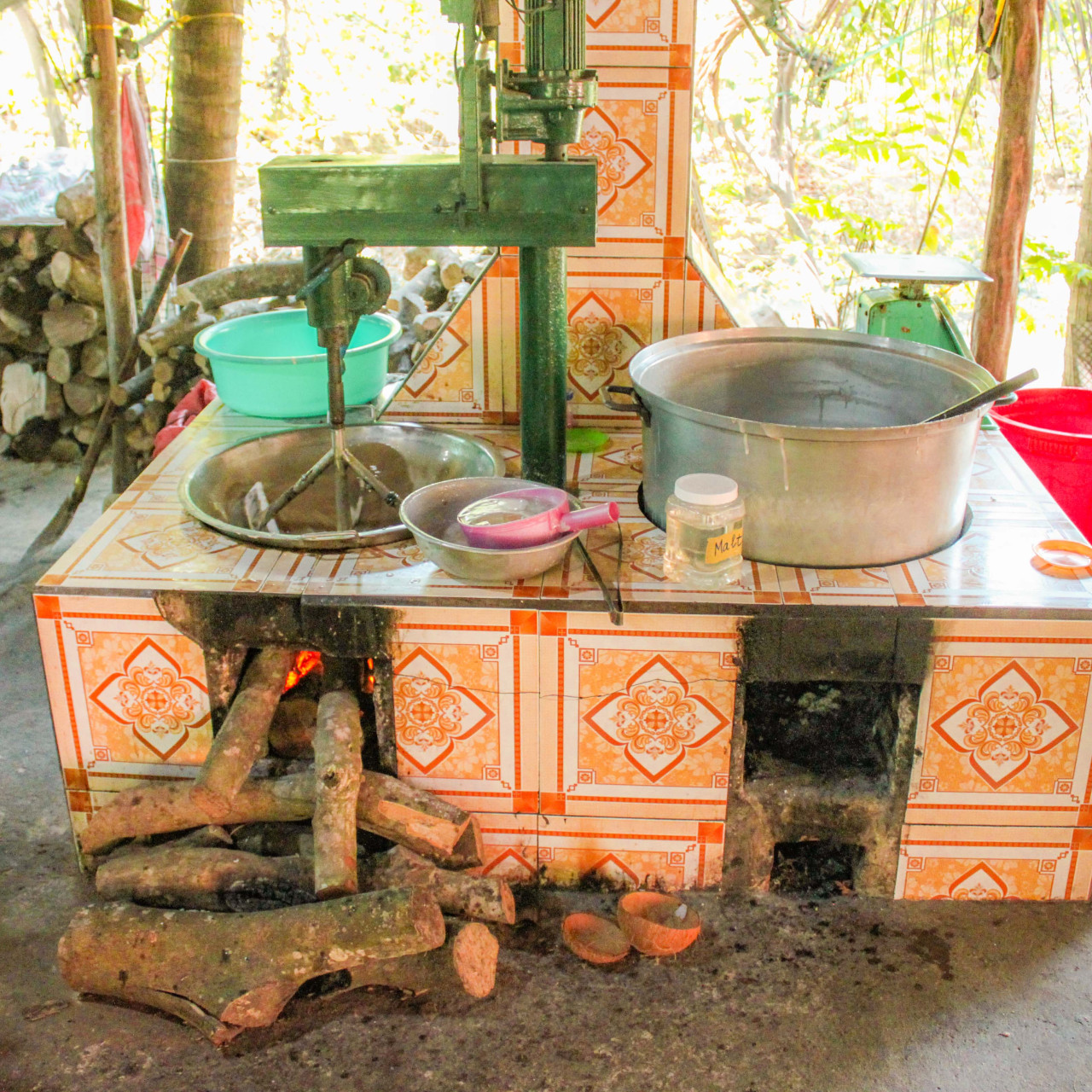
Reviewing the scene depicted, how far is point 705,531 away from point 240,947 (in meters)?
1.24

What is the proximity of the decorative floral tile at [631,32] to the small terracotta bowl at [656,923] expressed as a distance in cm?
209

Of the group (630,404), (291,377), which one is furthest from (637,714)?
(291,377)

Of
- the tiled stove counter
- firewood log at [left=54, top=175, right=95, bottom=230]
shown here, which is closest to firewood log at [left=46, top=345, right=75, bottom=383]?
firewood log at [left=54, top=175, right=95, bottom=230]

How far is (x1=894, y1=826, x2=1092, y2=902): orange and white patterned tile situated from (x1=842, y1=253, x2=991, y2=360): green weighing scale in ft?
4.62

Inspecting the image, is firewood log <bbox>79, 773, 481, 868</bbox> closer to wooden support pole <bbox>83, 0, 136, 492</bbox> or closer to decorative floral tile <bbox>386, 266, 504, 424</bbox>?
decorative floral tile <bbox>386, 266, 504, 424</bbox>

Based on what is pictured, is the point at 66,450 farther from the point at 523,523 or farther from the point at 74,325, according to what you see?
the point at 523,523


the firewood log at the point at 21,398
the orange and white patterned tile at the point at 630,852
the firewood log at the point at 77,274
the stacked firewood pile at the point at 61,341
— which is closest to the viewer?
the orange and white patterned tile at the point at 630,852

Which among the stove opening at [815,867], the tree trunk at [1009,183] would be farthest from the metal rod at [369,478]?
the tree trunk at [1009,183]

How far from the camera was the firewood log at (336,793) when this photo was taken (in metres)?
2.25

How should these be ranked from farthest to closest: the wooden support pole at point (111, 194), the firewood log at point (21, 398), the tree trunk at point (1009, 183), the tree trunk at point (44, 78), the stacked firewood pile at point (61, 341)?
the tree trunk at point (44, 78), the firewood log at point (21, 398), the stacked firewood pile at point (61, 341), the wooden support pole at point (111, 194), the tree trunk at point (1009, 183)

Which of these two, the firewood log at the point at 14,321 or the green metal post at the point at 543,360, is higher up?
the green metal post at the point at 543,360

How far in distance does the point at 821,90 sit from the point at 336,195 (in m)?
3.10

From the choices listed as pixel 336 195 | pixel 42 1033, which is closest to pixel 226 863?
pixel 42 1033

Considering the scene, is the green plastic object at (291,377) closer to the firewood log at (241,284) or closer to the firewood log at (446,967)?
the firewood log at (241,284)
